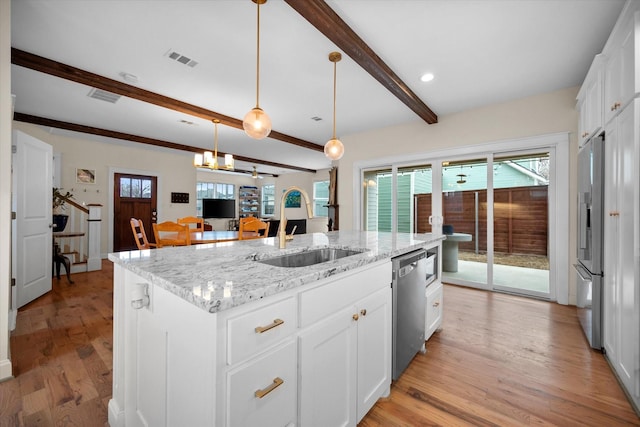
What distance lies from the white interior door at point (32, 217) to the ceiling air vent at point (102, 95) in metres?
0.84

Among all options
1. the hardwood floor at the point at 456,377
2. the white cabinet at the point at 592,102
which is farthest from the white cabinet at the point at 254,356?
the white cabinet at the point at 592,102

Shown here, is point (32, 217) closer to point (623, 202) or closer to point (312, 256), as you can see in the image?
point (312, 256)

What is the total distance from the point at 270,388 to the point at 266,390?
15 millimetres

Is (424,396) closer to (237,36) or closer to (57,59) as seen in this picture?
(237,36)

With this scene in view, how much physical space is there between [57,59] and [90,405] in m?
3.06

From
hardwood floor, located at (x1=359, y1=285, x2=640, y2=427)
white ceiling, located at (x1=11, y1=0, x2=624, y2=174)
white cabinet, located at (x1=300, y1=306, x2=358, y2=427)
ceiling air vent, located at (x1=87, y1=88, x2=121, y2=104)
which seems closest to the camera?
white cabinet, located at (x1=300, y1=306, x2=358, y2=427)

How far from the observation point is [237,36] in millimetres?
2283

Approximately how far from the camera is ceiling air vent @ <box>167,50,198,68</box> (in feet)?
8.31

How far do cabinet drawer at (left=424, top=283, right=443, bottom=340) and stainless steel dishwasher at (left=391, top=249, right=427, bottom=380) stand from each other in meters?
0.14

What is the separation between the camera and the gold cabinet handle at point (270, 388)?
85 cm

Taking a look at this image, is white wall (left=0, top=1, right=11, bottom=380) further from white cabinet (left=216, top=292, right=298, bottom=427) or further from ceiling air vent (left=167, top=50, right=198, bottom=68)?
white cabinet (left=216, top=292, right=298, bottom=427)

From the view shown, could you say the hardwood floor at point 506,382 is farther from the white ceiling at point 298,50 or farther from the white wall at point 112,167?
the white wall at point 112,167

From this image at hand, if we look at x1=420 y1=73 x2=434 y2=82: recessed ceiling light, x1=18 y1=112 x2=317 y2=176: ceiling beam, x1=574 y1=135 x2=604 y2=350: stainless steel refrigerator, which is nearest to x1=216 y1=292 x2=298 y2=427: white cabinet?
x1=574 y1=135 x2=604 y2=350: stainless steel refrigerator

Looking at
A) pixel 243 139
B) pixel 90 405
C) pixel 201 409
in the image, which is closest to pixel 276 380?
pixel 201 409
